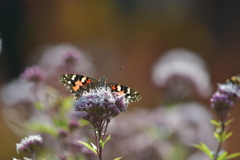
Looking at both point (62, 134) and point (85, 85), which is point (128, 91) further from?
point (62, 134)

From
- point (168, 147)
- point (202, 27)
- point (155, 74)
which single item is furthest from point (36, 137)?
point (202, 27)

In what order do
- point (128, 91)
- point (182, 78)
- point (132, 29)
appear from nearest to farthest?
point (128, 91) → point (182, 78) → point (132, 29)

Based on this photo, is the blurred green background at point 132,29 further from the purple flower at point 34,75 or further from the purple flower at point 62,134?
the purple flower at point 62,134

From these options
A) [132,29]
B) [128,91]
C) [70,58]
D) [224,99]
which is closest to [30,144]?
[128,91]

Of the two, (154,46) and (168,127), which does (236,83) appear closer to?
(168,127)

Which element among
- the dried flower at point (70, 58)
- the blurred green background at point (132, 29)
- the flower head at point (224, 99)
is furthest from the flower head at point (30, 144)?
the blurred green background at point (132, 29)

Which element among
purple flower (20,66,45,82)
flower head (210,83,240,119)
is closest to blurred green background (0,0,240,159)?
purple flower (20,66,45,82)
